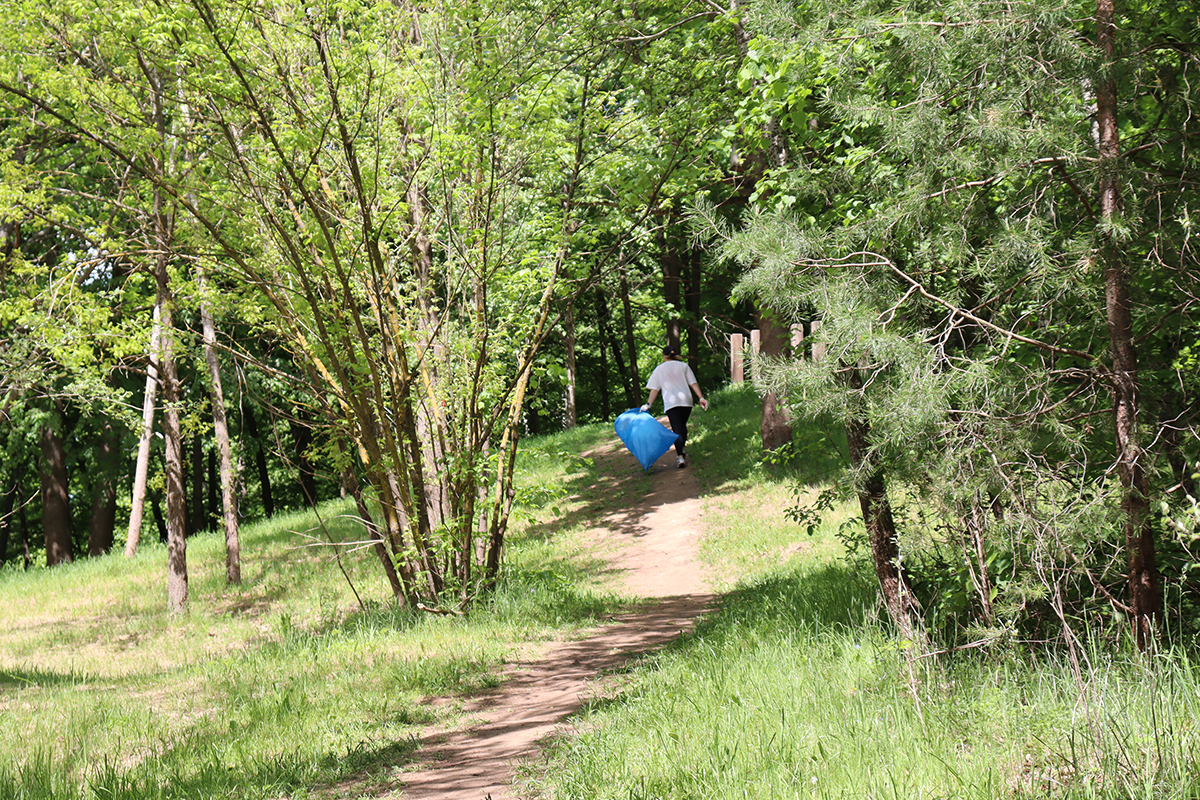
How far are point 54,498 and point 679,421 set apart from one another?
15.7 metres

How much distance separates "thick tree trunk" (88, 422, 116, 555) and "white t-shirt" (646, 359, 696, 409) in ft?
46.6

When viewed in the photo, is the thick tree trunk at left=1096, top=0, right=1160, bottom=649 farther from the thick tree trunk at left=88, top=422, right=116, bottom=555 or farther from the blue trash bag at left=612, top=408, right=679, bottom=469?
the thick tree trunk at left=88, top=422, right=116, bottom=555

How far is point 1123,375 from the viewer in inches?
161

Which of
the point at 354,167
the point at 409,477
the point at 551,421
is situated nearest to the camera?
the point at 354,167

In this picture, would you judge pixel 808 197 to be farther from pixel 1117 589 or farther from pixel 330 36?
pixel 330 36

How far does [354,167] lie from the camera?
7.26 meters

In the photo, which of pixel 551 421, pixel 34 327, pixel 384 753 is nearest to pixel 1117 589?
pixel 384 753

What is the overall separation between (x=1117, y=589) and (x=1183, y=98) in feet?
7.74

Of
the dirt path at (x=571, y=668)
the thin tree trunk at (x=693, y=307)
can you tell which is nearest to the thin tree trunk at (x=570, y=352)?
the thin tree trunk at (x=693, y=307)

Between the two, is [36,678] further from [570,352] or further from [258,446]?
[258,446]

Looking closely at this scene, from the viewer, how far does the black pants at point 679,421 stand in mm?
14469

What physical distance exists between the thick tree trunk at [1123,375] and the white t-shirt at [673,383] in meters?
10.1

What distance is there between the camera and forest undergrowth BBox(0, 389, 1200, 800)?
334cm

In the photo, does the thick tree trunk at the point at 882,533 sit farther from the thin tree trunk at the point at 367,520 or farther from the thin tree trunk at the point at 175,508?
the thin tree trunk at the point at 175,508
